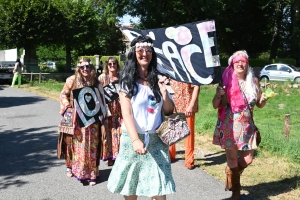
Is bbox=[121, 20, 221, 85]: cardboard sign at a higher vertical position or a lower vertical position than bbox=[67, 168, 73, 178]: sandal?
higher

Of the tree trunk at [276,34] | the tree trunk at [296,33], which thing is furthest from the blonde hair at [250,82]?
the tree trunk at [276,34]

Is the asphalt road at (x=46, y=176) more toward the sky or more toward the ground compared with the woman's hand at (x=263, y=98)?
more toward the ground

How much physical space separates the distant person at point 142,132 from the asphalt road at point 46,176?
148 cm

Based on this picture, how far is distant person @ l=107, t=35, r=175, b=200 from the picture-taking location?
334 cm

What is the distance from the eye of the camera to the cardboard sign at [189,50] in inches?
155

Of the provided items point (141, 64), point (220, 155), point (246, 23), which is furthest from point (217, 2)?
point (141, 64)

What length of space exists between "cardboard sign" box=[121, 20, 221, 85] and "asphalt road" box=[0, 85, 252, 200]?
164 centimetres

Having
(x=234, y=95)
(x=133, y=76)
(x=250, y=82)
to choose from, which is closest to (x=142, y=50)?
(x=133, y=76)

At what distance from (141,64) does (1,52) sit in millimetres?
27519

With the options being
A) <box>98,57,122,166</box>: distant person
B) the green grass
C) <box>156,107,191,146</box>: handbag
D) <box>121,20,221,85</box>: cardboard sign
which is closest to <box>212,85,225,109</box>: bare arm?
<box>121,20,221,85</box>: cardboard sign

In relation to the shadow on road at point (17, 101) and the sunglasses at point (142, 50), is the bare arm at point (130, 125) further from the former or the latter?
the shadow on road at point (17, 101)

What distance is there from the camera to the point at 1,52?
28.7 meters

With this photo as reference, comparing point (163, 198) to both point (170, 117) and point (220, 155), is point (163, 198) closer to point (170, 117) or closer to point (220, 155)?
point (170, 117)

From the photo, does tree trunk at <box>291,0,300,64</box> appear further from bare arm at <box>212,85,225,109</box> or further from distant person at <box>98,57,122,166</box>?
bare arm at <box>212,85,225,109</box>
